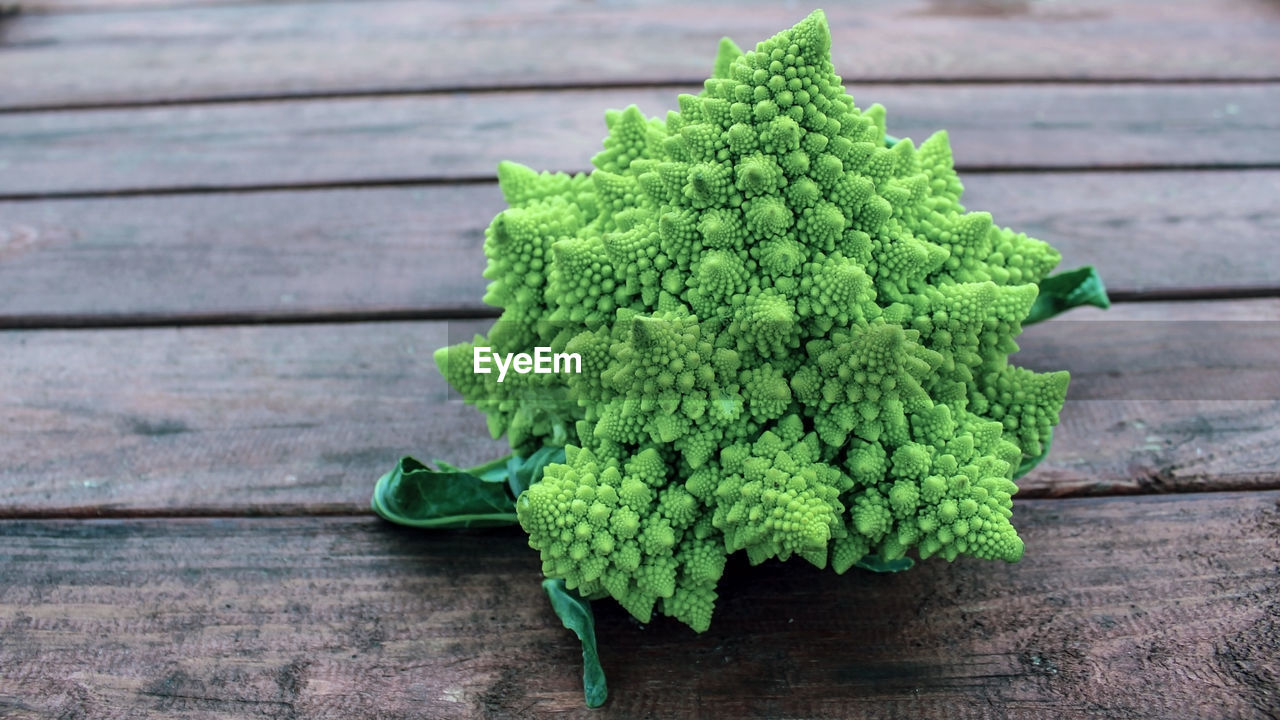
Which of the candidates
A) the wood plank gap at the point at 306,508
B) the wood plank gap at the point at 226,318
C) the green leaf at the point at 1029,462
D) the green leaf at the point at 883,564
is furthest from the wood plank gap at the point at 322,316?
→ the green leaf at the point at 883,564

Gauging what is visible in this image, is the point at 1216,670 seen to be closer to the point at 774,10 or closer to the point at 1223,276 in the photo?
the point at 1223,276

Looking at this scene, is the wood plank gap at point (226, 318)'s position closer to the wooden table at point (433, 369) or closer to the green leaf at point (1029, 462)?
the wooden table at point (433, 369)

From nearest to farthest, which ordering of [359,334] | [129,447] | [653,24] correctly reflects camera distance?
[129,447] → [359,334] → [653,24]

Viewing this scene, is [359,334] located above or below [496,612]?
above

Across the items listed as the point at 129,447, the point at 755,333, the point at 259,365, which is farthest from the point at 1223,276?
the point at 129,447

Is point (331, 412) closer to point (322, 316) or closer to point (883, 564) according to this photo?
point (322, 316)

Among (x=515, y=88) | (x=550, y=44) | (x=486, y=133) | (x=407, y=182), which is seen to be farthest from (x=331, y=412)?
(x=550, y=44)

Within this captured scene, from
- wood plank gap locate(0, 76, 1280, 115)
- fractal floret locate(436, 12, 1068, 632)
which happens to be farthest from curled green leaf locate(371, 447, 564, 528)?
wood plank gap locate(0, 76, 1280, 115)
